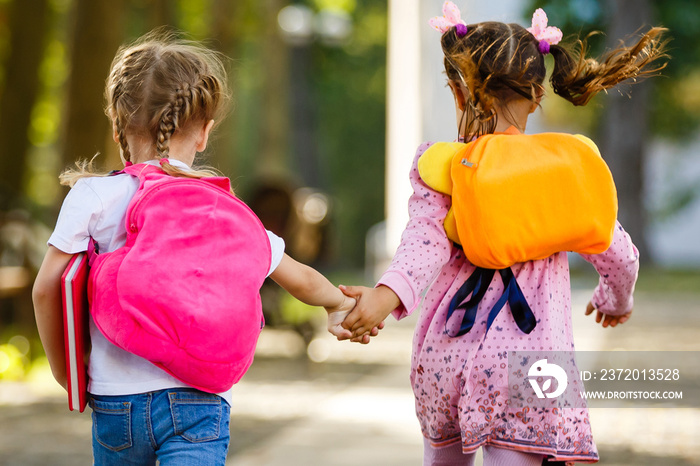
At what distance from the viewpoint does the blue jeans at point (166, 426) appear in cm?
258

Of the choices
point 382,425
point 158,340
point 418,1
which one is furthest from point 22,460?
point 418,1

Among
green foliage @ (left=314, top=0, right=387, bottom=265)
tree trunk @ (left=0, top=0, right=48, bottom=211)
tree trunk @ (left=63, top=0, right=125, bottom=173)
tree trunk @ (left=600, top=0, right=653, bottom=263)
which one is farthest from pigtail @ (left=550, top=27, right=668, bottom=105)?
green foliage @ (left=314, top=0, right=387, bottom=265)

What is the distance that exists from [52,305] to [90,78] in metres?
7.25

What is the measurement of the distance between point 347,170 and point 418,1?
28.3 meters

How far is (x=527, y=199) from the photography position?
9.47 ft

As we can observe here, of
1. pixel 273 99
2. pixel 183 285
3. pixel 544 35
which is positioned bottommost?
pixel 273 99

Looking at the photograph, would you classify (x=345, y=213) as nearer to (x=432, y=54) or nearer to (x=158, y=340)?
(x=432, y=54)

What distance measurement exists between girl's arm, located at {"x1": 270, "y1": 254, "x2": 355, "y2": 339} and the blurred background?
1.81 ft

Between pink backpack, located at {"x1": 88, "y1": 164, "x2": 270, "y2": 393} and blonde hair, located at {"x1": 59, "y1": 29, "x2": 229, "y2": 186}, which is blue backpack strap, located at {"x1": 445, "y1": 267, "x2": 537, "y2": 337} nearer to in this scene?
pink backpack, located at {"x1": 88, "y1": 164, "x2": 270, "y2": 393}

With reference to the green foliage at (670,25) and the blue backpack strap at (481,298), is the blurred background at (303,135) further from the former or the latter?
the blue backpack strap at (481,298)

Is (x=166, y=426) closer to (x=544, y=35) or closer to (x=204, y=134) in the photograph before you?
(x=204, y=134)

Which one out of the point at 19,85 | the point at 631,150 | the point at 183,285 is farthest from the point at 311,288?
the point at 631,150

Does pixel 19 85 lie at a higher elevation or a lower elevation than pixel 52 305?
lower

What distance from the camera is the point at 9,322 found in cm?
1136
